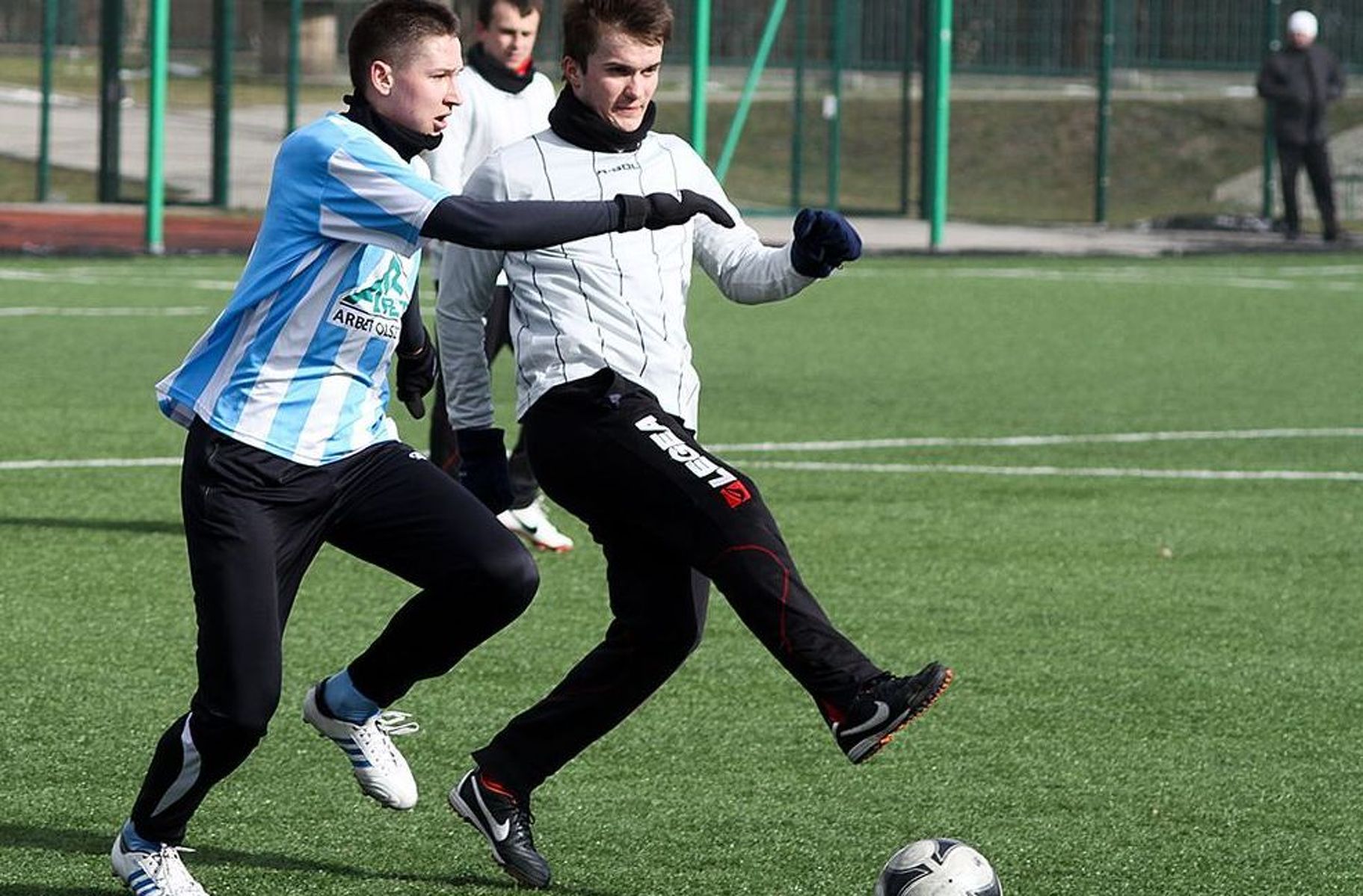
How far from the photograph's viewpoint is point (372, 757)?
535cm

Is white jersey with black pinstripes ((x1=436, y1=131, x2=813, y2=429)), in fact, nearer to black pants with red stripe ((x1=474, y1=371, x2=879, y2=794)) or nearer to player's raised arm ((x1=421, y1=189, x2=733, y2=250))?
black pants with red stripe ((x1=474, y1=371, x2=879, y2=794))

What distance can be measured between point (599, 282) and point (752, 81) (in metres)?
21.0

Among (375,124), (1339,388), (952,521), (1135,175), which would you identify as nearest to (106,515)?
(952,521)

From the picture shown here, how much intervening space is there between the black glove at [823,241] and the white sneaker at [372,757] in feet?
4.40

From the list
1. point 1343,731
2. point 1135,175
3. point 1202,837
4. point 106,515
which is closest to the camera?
point 1202,837

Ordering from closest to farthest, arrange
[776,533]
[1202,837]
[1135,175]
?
[776,533] < [1202,837] < [1135,175]

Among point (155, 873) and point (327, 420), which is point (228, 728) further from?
point (327, 420)

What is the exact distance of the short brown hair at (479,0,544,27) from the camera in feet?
28.7

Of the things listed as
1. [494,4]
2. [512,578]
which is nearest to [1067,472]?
[494,4]

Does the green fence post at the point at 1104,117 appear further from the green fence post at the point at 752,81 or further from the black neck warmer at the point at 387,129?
the black neck warmer at the point at 387,129

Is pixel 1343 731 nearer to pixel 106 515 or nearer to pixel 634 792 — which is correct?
pixel 634 792

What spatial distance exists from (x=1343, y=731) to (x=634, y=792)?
1961mm

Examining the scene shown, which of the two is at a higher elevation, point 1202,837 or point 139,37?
point 139,37

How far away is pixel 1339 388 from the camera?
13992 millimetres
